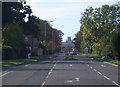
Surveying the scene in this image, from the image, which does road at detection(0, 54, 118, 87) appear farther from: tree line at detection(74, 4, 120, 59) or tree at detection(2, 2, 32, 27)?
tree line at detection(74, 4, 120, 59)

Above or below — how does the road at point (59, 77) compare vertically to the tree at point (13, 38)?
below

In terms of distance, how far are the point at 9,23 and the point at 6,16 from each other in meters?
2.12

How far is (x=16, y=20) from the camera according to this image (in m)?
68.1

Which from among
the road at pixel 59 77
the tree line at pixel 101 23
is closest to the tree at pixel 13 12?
the tree line at pixel 101 23

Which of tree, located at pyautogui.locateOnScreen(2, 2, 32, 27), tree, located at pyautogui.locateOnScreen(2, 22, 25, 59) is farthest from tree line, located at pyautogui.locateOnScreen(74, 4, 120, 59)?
tree, located at pyautogui.locateOnScreen(2, 22, 25, 59)

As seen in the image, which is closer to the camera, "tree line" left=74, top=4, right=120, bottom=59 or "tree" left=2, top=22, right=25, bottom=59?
"tree" left=2, top=22, right=25, bottom=59

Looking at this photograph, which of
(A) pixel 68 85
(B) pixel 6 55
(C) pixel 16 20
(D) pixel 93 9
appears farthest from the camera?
(D) pixel 93 9

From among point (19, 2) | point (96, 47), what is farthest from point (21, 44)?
point (96, 47)

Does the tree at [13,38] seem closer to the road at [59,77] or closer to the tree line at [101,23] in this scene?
the tree line at [101,23]

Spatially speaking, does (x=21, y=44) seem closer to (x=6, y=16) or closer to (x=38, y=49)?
(x=6, y=16)

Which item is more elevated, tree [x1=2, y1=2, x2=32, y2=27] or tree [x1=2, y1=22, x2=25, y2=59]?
tree [x1=2, y1=2, x2=32, y2=27]

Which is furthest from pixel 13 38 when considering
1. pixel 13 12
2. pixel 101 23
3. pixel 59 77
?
pixel 59 77

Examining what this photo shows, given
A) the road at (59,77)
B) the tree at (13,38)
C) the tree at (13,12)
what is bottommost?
the road at (59,77)

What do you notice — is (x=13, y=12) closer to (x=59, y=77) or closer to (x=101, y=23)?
(x=101, y=23)
